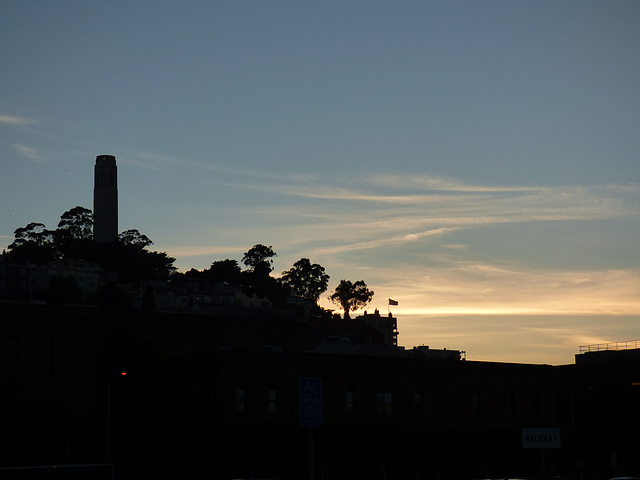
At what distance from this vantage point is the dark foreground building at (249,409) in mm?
62000

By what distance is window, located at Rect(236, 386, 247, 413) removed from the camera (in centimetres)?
6287

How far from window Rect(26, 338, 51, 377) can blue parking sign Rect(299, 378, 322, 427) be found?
50.0 metres

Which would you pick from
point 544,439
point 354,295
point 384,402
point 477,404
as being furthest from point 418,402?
point 354,295

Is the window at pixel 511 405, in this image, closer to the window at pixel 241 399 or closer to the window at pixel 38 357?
the window at pixel 241 399

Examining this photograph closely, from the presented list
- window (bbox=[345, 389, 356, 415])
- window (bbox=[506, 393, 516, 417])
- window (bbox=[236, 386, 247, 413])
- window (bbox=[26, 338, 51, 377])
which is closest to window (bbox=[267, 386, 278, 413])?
window (bbox=[236, 386, 247, 413])

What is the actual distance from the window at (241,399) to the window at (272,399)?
6.10 feet

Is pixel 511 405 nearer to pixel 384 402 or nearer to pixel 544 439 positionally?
pixel 384 402

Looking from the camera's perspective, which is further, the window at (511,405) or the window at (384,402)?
the window at (511,405)

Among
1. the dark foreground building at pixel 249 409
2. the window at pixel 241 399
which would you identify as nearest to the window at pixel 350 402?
the dark foreground building at pixel 249 409

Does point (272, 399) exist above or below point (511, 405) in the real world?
above

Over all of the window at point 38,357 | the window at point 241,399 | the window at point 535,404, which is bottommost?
the window at point 535,404

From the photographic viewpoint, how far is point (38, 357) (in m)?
70.2

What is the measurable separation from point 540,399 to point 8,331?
145 feet

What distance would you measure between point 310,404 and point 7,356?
165 ft
